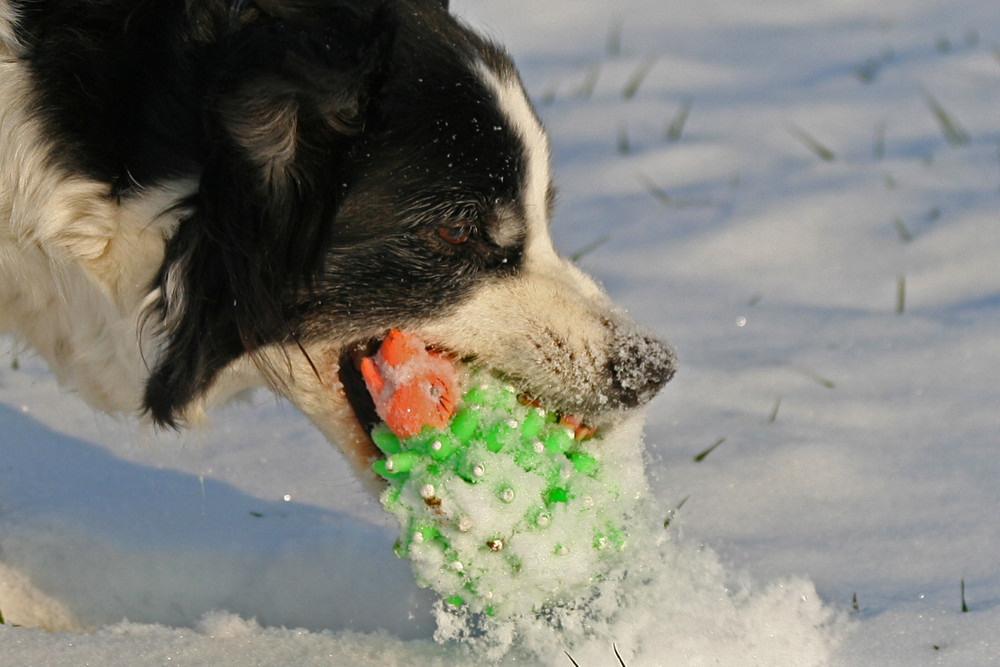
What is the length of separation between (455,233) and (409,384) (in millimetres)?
294

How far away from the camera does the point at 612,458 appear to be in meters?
2.01

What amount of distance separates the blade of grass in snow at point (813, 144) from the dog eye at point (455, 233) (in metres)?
2.76

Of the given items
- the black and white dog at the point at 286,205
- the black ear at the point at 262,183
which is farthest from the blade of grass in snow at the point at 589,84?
the black ear at the point at 262,183

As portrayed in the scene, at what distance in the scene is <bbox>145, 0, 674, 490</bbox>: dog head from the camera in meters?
1.87

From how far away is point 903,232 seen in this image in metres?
3.81

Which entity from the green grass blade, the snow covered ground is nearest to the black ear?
the snow covered ground

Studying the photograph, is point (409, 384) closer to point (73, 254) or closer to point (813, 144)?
point (73, 254)

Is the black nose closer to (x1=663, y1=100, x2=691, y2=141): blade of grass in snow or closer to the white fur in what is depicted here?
the white fur

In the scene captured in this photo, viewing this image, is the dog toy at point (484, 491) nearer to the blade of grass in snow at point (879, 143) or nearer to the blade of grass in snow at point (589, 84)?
the blade of grass in snow at point (879, 143)

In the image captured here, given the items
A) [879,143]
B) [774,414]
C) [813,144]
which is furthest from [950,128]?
[774,414]

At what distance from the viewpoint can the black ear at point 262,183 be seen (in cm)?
177

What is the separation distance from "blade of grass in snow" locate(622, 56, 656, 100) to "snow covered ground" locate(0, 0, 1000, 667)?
0.47 ft

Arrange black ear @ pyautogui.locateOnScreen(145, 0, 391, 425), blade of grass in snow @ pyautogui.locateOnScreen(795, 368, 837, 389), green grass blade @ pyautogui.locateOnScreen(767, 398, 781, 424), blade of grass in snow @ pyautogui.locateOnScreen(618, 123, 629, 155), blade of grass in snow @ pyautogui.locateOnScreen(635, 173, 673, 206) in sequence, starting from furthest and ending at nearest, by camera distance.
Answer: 1. blade of grass in snow @ pyautogui.locateOnScreen(618, 123, 629, 155)
2. blade of grass in snow @ pyautogui.locateOnScreen(635, 173, 673, 206)
3. blade of grass in snow @ pyautogui.locateOnScreen(795, 368, 837, 389)
4. green grass blade @ pyautogui.locateOnScreen(767, 398, 781, 424)
5. black ear @ pyautogui.locateOnScreen(145, 0, 391, 425)

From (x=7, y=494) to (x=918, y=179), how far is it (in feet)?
10.5
